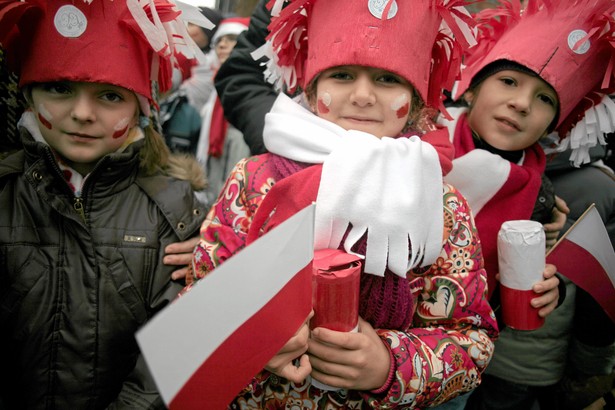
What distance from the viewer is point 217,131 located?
394cm

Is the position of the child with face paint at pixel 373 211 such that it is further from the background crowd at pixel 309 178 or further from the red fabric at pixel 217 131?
the red fabric at pixel 217 131

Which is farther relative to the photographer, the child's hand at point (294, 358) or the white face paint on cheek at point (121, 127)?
the white face paint on cheek at point (121, 127)

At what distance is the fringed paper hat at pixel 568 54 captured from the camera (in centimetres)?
169

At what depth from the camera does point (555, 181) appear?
2141 millimetres

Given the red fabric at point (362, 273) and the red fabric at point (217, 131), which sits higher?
the red fabric at point (362, 273)

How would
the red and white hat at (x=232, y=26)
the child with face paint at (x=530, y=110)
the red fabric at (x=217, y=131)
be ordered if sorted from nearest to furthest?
the child with face paint at (x=530, y=110) → the red fabric at (x=217, y=131) → the red and white hat at (x=232, y=26)

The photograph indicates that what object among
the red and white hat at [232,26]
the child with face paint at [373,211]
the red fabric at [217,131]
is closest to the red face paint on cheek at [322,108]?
the child with face paint at [373,211]

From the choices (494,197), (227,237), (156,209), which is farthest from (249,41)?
(494,197)

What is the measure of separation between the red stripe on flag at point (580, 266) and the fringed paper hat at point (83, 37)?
→ 4.68 feet

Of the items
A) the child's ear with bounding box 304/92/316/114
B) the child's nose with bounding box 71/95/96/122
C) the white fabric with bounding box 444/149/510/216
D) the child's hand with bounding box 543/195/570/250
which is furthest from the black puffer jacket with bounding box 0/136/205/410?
the child's hand with bounding box 543/195/570/250

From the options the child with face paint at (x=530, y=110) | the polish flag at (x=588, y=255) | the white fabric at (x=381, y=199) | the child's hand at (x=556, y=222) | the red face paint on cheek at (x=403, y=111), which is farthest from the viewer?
the child's hand at (x=556, y=222)

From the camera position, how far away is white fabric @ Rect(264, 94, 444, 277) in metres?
1.17

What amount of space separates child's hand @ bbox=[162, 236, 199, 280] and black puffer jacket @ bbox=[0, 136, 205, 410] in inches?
1.1

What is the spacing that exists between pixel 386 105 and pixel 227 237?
23.5 inches
